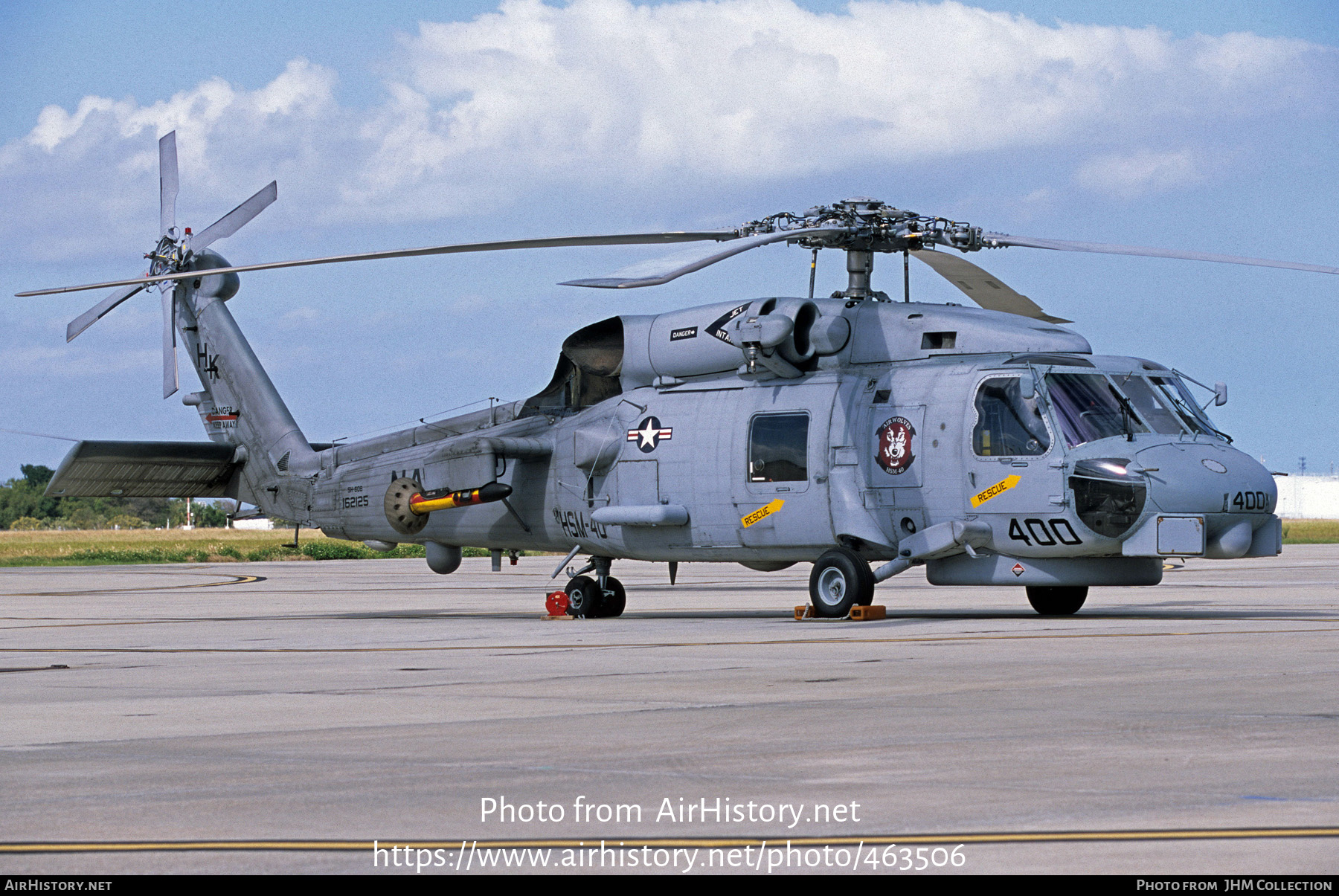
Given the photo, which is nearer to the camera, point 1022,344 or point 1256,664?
point 1256,664

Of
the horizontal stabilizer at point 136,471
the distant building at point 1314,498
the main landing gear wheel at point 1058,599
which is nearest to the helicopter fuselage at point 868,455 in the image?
the main landing gear wheel at point 1058,599

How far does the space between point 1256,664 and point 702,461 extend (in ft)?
31.1

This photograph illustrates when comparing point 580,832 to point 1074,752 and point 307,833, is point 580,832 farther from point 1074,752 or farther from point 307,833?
point 1074,752

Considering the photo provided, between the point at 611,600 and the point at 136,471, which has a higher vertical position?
the point at 136,471

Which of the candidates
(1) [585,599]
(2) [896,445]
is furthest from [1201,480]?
(1) [585,599]

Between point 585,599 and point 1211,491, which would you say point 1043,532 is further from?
point 585,599

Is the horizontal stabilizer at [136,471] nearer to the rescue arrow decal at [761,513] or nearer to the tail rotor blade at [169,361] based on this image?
the tail rotor blade at [169,361]

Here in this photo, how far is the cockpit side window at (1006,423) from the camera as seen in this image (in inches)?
746

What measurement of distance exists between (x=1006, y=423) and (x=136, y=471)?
1431 cm

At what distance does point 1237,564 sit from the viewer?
47.2m

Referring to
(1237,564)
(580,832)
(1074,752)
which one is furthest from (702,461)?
(1237,564)

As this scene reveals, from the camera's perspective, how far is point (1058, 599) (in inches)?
824

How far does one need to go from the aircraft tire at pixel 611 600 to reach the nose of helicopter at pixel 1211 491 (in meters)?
7.82

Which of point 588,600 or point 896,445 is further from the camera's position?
point 588,600
